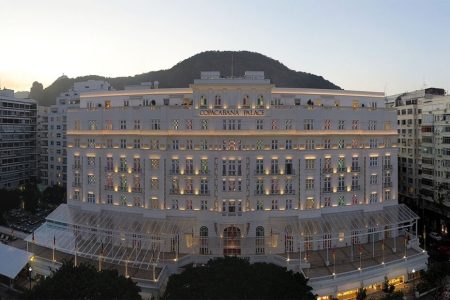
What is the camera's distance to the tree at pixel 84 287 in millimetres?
33375

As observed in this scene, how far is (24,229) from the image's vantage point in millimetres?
70688

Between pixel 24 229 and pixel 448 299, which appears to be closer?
pixel 448 299

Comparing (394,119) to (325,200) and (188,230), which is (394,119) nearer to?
(325,200)

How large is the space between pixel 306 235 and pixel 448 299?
1698 centimetres

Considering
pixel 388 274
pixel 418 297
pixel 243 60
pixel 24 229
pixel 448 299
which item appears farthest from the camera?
pixel 243 60

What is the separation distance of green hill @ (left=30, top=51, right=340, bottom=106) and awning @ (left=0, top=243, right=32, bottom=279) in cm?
12702

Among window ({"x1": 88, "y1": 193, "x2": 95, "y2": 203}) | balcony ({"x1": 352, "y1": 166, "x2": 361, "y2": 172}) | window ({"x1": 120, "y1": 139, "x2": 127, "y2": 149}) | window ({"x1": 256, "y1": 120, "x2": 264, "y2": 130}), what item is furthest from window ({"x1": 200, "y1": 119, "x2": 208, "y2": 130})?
balcony ({"x1": 352, "y1": 166, "x2": 361, "y2": 172})

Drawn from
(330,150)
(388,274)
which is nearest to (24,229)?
(330,150)

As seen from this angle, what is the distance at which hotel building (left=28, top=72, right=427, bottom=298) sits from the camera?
52.7 metres

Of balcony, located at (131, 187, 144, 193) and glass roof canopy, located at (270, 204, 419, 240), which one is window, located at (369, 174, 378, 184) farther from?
balcony, located at (131, 187, 144, 193)

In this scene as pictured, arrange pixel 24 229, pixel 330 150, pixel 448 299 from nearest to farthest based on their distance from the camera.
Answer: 1. pixel 448 299
2. pixel 330 150
3. pixel 24 229

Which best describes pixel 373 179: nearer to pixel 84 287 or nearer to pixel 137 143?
pixel 137 143

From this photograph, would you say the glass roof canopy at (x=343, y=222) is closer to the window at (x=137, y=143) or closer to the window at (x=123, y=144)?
the window at (x=137, y=143)

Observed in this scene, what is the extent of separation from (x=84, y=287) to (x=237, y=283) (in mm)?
13625
